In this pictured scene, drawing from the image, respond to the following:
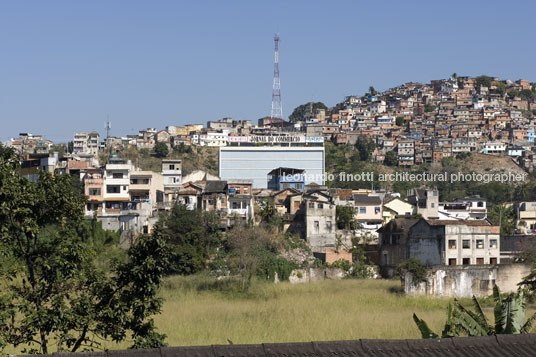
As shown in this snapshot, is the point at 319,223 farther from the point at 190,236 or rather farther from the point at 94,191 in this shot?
the point at 94,191

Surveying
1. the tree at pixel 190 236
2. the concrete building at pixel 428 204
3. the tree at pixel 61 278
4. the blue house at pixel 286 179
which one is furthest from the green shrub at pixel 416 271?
the blue house at pixel 286 179

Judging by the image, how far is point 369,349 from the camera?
8961 millimetres

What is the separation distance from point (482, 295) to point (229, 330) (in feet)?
38.1

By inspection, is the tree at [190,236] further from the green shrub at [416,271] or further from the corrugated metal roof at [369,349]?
the corrugated metal roof at [369,349]

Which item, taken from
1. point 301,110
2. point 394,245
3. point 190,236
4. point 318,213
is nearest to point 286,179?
point 318,213

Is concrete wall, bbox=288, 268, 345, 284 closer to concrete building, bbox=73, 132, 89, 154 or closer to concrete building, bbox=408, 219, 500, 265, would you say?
concrete building, bbox=408, 219, 500, 265

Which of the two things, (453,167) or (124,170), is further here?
(453,167)

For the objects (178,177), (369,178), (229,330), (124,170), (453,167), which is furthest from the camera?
(453,167)

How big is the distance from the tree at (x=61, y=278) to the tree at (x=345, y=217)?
28.7 meters

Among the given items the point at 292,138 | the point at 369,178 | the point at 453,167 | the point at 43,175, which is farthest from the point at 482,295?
the point at 453,167

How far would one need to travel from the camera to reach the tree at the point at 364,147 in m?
96.1

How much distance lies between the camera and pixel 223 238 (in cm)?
3612

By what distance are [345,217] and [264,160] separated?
72.3 ft

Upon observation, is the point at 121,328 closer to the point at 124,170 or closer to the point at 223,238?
the point at 223,238
